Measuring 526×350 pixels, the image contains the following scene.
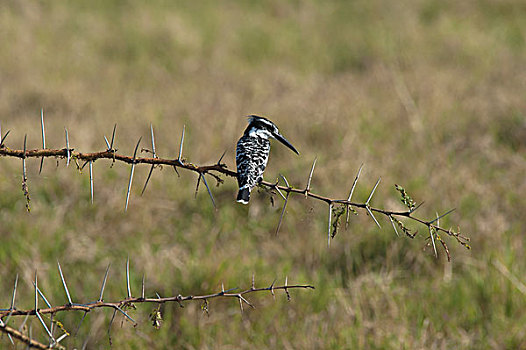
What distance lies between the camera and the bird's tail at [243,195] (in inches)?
82.6

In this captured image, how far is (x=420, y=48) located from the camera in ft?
29.2

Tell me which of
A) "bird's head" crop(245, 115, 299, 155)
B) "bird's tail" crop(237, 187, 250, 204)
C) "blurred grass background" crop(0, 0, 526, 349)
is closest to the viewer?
"bird's tail" crop(237, 187, 250, 204)

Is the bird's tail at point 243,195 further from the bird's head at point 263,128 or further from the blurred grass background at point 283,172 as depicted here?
the blurred grass background at point 283,172

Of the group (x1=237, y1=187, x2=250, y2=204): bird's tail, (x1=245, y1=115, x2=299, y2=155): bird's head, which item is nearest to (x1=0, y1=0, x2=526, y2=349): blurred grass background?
→ (x1=245, y1=115, x2=299, y2=155): bird's head

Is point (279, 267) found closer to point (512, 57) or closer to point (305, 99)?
point (305, 99)

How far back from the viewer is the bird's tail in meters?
2.10

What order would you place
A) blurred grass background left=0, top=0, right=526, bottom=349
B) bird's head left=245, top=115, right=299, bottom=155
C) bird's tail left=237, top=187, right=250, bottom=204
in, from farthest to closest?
blurred grass background left=0, top=0, right=526, bottom=349 → bird's head left=245, top=115, right=299, bottom=155 → bird's tail left=237, top=187, right=250, bottom=204

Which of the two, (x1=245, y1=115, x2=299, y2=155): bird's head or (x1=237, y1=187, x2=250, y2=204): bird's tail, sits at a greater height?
(x1=245, y1=115, x2=299, y2=155): bird's head

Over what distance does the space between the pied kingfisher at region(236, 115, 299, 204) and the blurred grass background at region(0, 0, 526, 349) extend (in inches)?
19.8

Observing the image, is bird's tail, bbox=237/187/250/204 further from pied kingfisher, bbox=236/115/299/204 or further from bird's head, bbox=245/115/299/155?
bird's head, bbox=245/115/299/155

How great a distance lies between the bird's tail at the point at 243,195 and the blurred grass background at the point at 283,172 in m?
0.78

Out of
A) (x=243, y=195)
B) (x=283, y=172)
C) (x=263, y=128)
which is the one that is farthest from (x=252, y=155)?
(x=283, y=172)

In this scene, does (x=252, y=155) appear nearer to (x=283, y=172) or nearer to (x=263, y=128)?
(x=263, y=128)

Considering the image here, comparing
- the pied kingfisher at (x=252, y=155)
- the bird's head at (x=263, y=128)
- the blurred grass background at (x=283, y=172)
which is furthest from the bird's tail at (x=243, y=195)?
the blurred grass background at (x=283, y=172)
